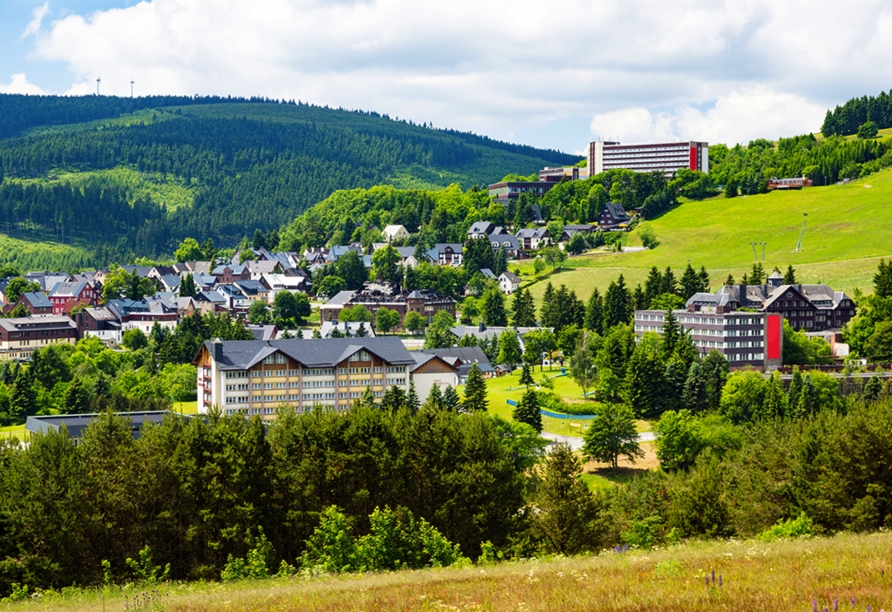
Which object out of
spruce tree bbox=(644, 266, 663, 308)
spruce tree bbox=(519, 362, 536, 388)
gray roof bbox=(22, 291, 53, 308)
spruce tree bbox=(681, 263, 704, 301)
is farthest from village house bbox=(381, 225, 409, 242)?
spruce tree bbox=(519, 362, 536, 388)

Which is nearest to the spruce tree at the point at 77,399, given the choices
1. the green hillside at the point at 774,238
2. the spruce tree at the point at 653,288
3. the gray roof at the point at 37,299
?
the spruce tree at the point at 653,288

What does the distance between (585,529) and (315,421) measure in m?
11.3

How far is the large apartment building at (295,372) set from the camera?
9288 cm

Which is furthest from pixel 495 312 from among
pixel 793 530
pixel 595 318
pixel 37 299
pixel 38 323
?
pixel 793 530

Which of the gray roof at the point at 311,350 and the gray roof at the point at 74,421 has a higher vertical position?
the gray roof at the point at 311,350

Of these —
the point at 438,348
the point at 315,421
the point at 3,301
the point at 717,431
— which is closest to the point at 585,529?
the point at 315,421

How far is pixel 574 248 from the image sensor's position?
6407 inches

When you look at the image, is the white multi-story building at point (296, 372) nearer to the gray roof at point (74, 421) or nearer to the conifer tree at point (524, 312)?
the gray roof at point (74, 421)

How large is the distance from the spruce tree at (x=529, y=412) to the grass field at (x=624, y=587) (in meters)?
58.1

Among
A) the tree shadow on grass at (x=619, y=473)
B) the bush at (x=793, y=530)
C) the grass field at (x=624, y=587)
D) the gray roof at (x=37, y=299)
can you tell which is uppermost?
the gray roof at (x=37, y=299)

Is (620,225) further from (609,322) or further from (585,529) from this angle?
(585,529)

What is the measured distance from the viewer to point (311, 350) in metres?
96.8

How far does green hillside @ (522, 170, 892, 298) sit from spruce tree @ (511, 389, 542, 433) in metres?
53.7

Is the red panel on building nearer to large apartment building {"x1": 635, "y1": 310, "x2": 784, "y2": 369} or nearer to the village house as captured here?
large apartment building {"x1": 635, "y1": 310, "x2": 784, "y2": 369}
